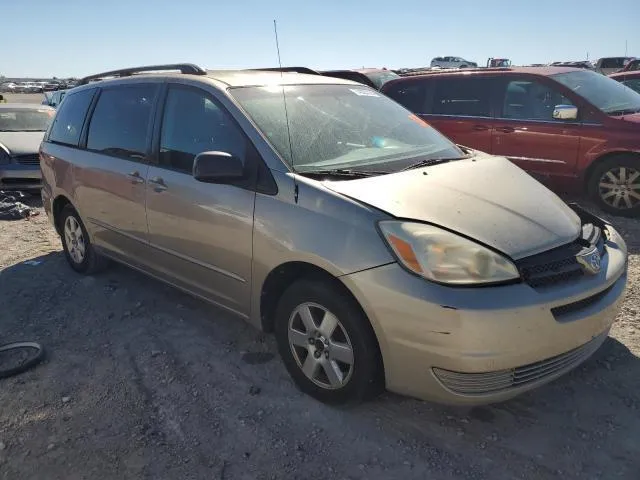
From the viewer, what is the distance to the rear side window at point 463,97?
23.9 feet

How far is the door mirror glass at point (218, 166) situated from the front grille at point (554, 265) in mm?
1532

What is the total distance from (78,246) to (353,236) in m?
3.39

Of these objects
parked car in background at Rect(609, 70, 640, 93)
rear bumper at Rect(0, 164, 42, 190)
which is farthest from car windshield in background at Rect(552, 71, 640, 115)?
rear bumper at Rect(0, 164, 42, 190)

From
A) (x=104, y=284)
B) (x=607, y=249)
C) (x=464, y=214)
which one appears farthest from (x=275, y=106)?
(x=104, y=284)

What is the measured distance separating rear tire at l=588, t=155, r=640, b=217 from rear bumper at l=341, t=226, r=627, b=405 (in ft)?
13.5

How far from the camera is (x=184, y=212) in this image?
3607 millimetres

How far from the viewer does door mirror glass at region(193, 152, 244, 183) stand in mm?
3127

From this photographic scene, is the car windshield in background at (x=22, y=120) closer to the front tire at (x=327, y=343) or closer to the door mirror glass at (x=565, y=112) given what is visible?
the door mirror glass at (x=565, y=112)

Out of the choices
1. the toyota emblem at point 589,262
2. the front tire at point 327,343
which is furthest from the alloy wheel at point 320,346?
the toyota emblem at point 589,262

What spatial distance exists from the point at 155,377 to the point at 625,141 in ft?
18.0

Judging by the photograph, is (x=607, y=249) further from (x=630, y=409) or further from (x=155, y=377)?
(x=155, y=377)

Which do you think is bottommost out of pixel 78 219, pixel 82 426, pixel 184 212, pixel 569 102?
pixel 82 426

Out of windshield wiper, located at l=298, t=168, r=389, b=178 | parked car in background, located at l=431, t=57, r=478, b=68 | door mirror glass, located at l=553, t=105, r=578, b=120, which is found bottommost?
windshield wiper, located at l=298, t=168, r=389, b=178

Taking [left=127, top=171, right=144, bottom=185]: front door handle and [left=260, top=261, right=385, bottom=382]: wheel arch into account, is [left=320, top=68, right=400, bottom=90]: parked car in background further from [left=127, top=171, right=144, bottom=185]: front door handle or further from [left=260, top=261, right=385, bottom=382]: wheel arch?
[left=260, top=261, right=385, bottom=382]: wheel arch
